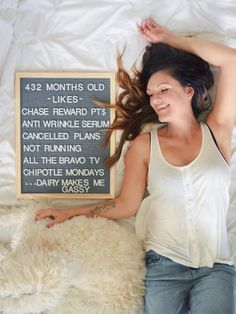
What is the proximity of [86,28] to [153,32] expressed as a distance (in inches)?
9.2

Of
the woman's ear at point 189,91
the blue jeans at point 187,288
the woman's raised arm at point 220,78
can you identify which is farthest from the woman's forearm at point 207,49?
the blue jeans at point 187,288

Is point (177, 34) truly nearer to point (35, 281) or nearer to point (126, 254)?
point (126, 254)

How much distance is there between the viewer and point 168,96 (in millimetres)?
1427

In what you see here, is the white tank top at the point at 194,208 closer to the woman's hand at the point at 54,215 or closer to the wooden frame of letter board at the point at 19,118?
the wooden frame of letter board at the point at 19,118

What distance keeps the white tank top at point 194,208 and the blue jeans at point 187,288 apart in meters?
0.03

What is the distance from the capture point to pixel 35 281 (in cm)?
130

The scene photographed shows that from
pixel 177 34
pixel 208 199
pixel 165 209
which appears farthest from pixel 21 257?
pixel 177 34

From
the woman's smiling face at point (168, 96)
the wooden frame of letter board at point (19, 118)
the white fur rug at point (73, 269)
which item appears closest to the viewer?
the white fur rug at point (73, 269)

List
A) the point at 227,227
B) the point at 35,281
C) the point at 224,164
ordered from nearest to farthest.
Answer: the point at 35,281 → the point at 224,164 → the point at 227,227

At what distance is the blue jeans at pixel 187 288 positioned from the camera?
1.33 m

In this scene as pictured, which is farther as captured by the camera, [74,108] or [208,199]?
[74,108]

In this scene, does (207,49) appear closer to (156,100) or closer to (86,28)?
(156,100)

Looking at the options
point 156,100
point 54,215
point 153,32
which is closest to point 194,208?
point 156,100

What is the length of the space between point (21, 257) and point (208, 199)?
23.5 inches
